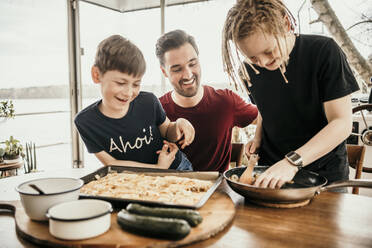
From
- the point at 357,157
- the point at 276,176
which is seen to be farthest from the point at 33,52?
the point at 276,176

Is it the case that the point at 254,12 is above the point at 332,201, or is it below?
above

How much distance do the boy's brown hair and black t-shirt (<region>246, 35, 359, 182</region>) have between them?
0.67m

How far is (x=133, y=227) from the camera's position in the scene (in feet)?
2.90

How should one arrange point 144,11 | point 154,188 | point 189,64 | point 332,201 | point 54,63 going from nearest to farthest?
point 332,201 < point 154,188 < point 189,64 < point 54,63 < point 144,11

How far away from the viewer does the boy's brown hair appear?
1653mm

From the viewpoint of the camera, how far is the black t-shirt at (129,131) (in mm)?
1716

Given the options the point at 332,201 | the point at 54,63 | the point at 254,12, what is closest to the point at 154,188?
the point at 332,201

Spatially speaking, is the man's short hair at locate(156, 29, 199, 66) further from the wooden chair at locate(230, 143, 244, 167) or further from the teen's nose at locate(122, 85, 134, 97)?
the wooden chair at locate(230, 143, 244, 167)

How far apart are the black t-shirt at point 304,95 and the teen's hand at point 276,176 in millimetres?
462

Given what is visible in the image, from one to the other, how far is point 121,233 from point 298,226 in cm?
57

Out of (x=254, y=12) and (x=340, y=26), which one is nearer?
(x=254, y=12)

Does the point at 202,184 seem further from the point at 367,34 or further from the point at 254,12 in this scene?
the point at 367,34

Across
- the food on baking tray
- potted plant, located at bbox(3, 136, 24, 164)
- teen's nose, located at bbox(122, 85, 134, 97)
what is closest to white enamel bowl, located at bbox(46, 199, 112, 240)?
the food on baking tray

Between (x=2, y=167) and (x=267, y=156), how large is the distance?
326cm
